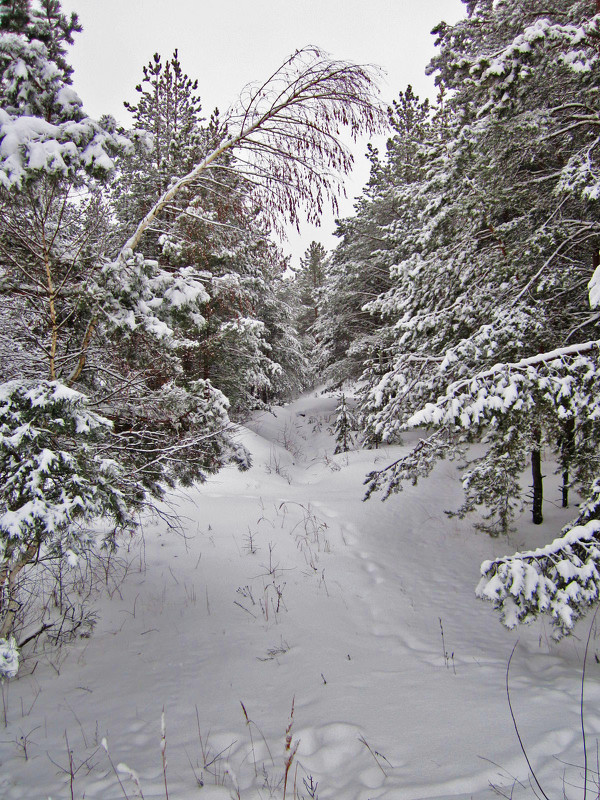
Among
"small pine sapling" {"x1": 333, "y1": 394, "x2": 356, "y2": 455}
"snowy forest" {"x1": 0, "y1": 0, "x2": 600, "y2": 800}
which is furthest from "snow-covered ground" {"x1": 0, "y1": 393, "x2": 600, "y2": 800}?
"small pine sapling" {"x1": 333, "y1": 394, "x2": 356, "y2": 455}

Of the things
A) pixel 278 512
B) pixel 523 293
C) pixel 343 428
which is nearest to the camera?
pixel 523 293

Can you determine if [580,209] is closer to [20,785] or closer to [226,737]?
[226,737]

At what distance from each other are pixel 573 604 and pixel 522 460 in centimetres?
250

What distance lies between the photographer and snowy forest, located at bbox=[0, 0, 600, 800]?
2.31 meters

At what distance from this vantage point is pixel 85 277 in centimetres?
325

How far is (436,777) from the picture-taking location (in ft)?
6.26

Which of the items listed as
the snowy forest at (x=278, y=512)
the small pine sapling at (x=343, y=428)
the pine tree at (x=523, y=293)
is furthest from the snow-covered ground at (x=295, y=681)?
the small pine sapling at (x=343, y=428)

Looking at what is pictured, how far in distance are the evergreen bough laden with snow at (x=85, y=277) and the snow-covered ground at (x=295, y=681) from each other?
90 cm

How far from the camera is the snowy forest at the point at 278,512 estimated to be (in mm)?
2312

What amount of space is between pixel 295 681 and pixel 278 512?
4.02 m

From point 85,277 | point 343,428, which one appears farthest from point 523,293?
point 343,428

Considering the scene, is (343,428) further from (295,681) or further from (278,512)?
(295,681)

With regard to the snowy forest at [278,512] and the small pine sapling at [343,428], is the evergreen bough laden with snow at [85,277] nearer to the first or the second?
the snowy forest at [278,512]

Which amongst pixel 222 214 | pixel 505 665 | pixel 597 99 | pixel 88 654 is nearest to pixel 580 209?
pixel 597 99
